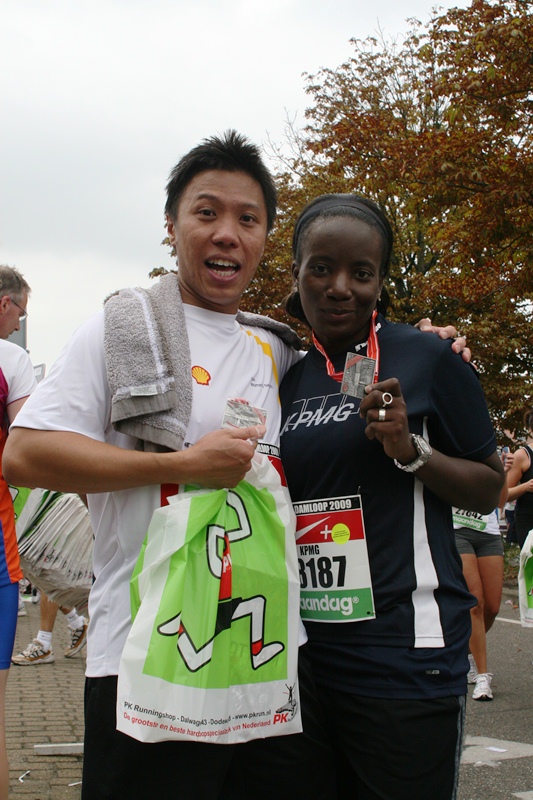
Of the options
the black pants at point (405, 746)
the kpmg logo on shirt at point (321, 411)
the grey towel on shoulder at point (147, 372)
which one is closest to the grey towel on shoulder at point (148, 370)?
the grey towel on shoulder at point (147, 372)

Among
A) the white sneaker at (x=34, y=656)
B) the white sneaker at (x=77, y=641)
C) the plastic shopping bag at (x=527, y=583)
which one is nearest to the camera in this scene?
the plastic shopping bag at (x=527, y=583)

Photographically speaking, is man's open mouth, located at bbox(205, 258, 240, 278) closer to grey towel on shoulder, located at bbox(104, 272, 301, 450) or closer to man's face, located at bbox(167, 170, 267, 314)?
man's face, located at bbox(167, 170, 267, 314)

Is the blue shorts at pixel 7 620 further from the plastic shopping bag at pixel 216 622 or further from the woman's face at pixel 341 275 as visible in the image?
the woman's face at pixel 341 275

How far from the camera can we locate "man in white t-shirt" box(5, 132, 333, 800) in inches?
74.4

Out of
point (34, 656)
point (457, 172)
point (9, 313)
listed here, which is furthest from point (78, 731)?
point (457, 172)

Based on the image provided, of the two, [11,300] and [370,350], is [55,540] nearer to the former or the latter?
[11,300]

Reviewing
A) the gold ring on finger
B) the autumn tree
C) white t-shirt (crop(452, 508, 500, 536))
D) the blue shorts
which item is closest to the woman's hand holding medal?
the gold ring on finger

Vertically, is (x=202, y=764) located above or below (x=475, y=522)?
below

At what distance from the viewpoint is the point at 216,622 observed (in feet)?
6.00

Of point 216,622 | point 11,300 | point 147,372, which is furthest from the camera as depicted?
point 11,300

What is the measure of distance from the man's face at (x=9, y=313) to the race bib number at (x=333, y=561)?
2.84 meters

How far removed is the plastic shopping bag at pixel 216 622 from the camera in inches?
68.4

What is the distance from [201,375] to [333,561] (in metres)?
0.57

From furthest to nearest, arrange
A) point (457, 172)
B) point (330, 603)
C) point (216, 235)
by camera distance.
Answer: point (457, 172)
point (216, 235)
point (330, 603)
